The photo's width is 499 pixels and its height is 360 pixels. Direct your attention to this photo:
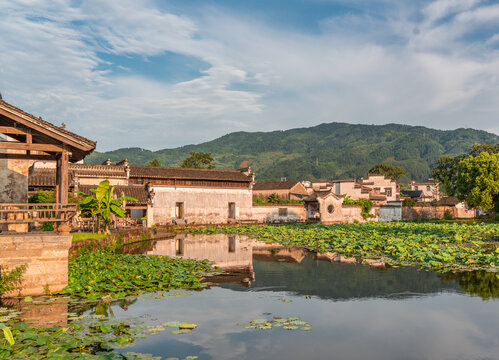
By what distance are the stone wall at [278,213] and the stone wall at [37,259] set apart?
34.1 m

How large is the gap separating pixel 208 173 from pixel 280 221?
9.85 meters

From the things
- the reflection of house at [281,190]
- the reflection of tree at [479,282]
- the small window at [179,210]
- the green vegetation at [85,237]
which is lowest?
the reflection of tree at [479,282]

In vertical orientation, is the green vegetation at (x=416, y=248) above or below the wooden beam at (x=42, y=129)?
below

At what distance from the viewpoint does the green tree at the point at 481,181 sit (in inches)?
1625

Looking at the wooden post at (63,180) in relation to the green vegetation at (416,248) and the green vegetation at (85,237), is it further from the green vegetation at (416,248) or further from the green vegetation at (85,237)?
the green vegetation at (416,248)

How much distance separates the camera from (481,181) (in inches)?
1649

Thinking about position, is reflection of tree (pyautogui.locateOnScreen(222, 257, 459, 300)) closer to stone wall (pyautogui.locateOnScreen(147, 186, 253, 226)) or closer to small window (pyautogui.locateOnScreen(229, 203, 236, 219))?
stone wall (pyautogui.locateOnScreen(147, 186, 253, 226))

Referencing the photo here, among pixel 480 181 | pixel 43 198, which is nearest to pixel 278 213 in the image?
pixel 480 181

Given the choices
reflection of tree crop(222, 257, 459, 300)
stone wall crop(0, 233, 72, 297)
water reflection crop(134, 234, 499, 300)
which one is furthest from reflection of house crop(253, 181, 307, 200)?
stone wall crop(0, 233, 72, 297)

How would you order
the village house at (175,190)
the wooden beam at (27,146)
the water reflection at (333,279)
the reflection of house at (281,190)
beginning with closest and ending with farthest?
the wooden beam at (27,146) < the water reflection at (333,279) < the village house at (175,190) < the reflection of house at (281,190)

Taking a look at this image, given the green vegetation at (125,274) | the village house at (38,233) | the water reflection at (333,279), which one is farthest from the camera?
the water reflection at (333,279)

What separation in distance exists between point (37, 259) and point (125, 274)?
3.05 m

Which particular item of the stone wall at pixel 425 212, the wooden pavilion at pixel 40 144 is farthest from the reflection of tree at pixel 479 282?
the stone wall at pixel 425 212

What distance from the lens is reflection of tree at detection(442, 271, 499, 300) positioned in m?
11.8
